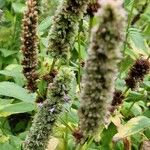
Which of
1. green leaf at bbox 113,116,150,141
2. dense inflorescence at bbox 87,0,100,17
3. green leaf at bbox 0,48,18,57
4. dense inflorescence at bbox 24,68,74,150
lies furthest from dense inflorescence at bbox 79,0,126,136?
green leaf at bbox 0,48,18,57

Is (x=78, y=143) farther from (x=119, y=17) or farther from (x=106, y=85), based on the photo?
(x=119, y=17)

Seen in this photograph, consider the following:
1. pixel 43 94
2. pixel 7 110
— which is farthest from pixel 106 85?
pixel 7 110

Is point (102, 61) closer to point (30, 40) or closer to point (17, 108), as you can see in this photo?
point (30, 40)

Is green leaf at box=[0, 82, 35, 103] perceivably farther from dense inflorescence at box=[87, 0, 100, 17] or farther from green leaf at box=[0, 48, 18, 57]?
green leaf at box=[0, 48, 18, 57]

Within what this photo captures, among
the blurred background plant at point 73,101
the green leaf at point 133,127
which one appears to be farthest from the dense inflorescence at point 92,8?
the green leaf at point 133,127

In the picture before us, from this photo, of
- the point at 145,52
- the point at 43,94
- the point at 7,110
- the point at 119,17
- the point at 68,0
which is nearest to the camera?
Answer: the point at 119,17

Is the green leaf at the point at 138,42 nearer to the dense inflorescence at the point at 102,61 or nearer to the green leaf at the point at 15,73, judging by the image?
the green leaf at the point at 15,73

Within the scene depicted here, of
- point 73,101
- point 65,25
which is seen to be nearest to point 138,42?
point 73,101
